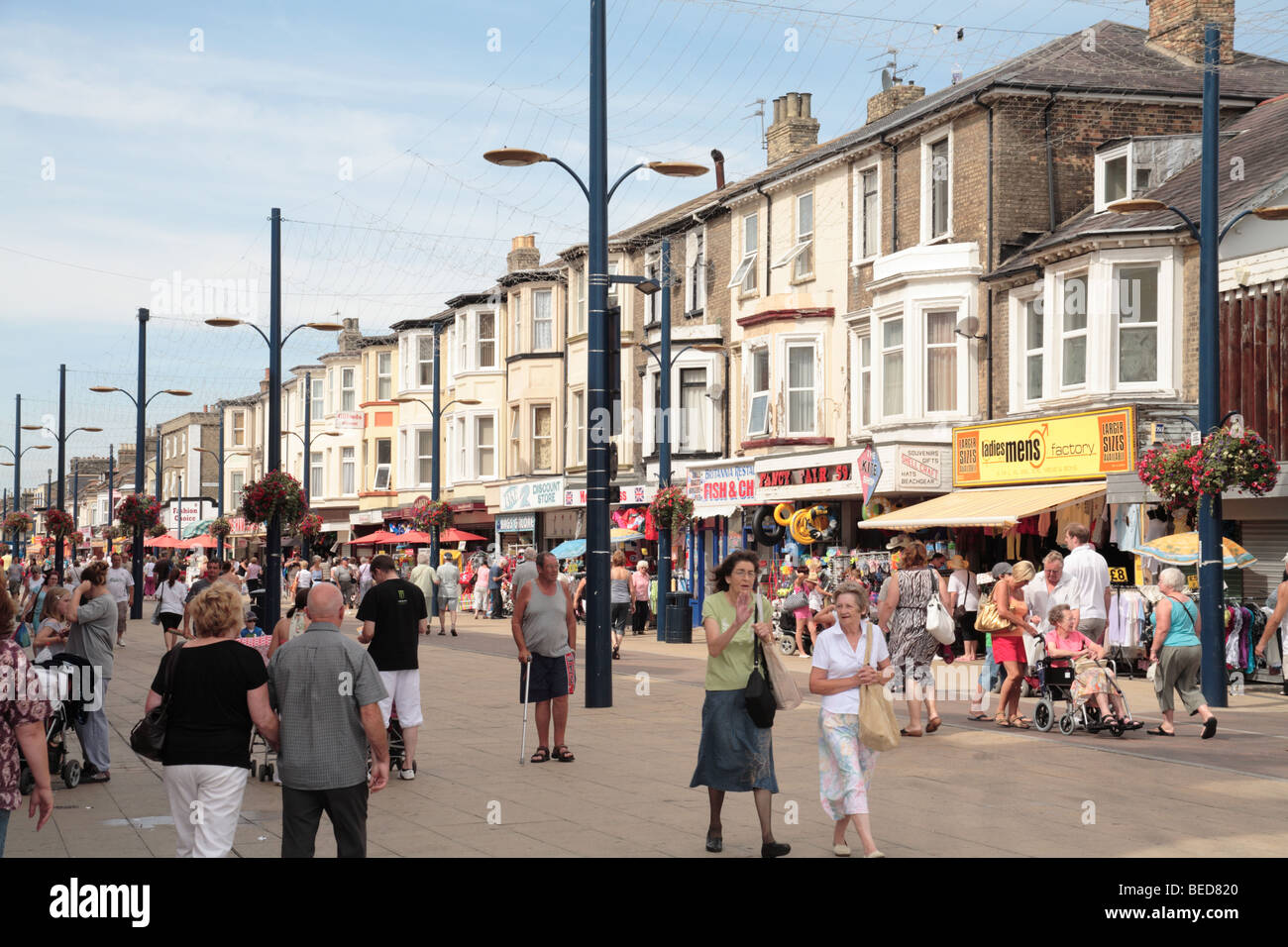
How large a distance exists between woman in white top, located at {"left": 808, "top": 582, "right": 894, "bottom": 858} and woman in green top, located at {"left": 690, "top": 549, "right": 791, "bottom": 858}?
0.33m

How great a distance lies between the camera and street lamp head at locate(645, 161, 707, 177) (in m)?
18.0

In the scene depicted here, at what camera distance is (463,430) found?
50156mm

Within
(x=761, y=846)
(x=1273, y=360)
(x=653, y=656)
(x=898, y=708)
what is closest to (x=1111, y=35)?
(x=1273, y=360)

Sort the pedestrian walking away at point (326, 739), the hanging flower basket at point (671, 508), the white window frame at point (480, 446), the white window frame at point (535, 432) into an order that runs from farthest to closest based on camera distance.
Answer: the white window frame at point (480, 446) → the white window frame at point (535, 432) → the hanging flower basket at point (671, 508) → the pedestrian walking away at point (326, 739)

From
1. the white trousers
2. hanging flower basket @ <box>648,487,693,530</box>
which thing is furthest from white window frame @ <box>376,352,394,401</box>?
the white trousers

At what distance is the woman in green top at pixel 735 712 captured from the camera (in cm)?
826

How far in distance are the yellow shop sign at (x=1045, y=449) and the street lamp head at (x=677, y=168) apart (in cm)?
832

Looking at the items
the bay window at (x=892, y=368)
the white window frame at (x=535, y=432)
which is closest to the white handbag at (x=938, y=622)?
the bay window at (x=892, y=368)

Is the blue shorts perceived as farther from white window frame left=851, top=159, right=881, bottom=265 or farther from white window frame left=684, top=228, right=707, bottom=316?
white window frame left=684, top=228, right=707, bottom=316

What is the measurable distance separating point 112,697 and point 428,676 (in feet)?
15.1

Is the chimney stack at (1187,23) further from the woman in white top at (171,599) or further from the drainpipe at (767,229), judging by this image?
the woman in white top at (171,599)

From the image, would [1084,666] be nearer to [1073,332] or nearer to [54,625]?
[54,625]

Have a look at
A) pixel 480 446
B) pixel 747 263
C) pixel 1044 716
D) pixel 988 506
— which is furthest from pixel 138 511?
pixel 1044 716
